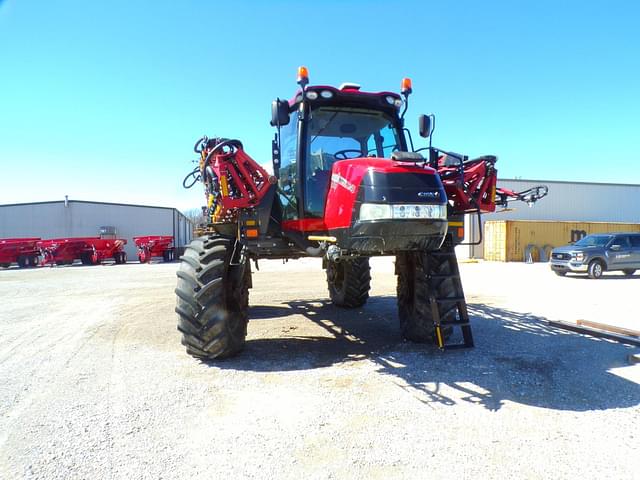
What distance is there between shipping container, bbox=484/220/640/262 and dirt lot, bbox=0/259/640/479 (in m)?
18.9

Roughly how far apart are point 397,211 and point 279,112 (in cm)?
187

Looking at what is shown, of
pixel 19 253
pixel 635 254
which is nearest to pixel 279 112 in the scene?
pixel 635 254

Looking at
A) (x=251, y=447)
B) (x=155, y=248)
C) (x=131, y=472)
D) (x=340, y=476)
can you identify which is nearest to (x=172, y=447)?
(x=131, y=472)

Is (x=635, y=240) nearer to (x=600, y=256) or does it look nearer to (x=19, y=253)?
(x=600, y=256)

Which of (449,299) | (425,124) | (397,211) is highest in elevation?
(425,124)

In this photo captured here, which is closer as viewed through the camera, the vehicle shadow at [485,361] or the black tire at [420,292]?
the vehicle shadow at [485,361]

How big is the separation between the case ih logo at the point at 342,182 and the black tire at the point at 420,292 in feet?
4.84

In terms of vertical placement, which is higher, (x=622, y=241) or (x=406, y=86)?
(x=406, y=86)

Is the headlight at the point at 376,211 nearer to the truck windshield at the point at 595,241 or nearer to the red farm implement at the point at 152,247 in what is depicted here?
the truck windshield at the point at 595,241

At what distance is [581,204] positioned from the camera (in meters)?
31.8

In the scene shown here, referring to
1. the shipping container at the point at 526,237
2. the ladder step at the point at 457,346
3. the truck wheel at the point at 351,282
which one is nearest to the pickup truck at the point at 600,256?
the shipping container at the point at 526,237

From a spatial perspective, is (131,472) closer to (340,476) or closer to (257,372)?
(340,476)

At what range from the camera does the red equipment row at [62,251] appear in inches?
1024

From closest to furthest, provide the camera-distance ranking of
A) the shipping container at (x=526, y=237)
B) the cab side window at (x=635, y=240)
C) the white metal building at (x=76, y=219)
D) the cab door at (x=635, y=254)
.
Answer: the cab door at (x=635, y=254) → the cab side window at (x=635, y=240) → the shipping container at (x=526, y=237) → the white metal building at (x=76, y=219)
